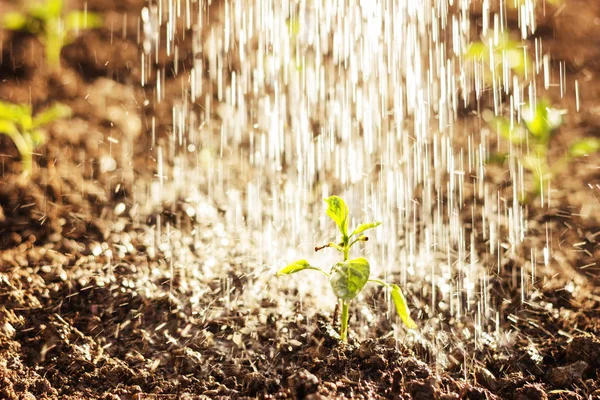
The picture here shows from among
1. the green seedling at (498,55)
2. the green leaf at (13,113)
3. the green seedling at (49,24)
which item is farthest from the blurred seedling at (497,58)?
the green leaf at (13,113)

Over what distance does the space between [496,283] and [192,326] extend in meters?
0.83

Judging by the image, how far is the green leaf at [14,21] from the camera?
1972 mm

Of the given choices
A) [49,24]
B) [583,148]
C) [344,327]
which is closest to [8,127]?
[49,24]

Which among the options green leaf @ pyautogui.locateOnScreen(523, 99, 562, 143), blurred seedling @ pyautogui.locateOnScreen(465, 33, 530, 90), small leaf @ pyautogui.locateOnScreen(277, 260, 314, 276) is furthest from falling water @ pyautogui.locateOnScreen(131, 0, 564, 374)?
small leaf @ pyautogui.locateOnScreen(277, 260, 314, 276)

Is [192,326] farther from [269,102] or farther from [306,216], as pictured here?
[269,102]

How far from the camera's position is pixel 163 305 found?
1.28 metres

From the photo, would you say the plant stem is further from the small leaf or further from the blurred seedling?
the blurred seedling

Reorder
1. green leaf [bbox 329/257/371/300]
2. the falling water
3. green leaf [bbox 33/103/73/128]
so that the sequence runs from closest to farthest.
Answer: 1. green leaf [bbox 329/257/371/300]
2. the falling water
3. green leaf [bbox 33/103/73/128]

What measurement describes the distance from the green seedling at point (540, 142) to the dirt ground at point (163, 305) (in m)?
0.06

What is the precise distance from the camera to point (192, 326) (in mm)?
1230

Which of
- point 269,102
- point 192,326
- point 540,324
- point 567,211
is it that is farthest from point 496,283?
point 269,102

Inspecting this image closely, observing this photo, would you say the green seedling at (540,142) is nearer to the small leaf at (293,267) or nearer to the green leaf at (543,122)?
the green leaf at (543,122)

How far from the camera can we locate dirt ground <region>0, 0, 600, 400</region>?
1028 millimetres

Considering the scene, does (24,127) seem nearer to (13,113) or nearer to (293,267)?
(13,113)
